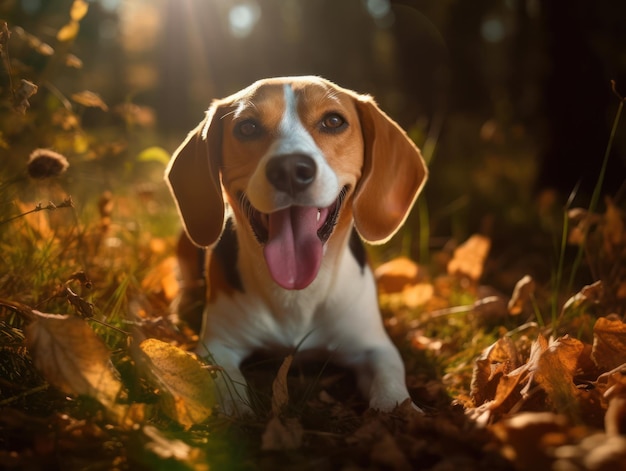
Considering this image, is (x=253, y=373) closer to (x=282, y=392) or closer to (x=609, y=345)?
(x=282, y=392)

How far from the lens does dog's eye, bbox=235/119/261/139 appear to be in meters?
2.43

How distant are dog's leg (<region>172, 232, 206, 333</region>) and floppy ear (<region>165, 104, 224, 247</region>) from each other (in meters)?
0.68

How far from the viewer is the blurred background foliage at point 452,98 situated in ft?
11.1

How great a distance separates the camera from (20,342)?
2.12 metres

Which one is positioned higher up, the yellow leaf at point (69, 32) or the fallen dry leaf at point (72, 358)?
the yellow leaf at point (69, 32)

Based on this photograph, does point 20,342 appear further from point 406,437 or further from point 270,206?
point 406,437

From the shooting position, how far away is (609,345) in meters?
2.17

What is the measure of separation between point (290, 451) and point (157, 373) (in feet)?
1.51

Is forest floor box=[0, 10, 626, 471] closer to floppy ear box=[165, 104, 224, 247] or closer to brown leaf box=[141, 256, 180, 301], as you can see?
brown leaf box=[141, 256, 180, 301]

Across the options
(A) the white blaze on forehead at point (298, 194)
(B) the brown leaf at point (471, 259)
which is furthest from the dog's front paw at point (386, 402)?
(B) the brown leaf at point (471, 259)

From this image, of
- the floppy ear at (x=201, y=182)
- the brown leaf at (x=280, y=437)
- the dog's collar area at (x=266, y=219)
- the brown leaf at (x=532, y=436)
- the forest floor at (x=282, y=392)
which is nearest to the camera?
the brown leaf at (x=532, y=436)

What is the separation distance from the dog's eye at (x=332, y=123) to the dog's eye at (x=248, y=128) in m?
0.26

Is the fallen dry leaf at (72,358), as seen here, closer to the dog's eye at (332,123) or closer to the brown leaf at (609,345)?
the dog's eye at (332,123)

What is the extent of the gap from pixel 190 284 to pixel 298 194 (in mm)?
1472
